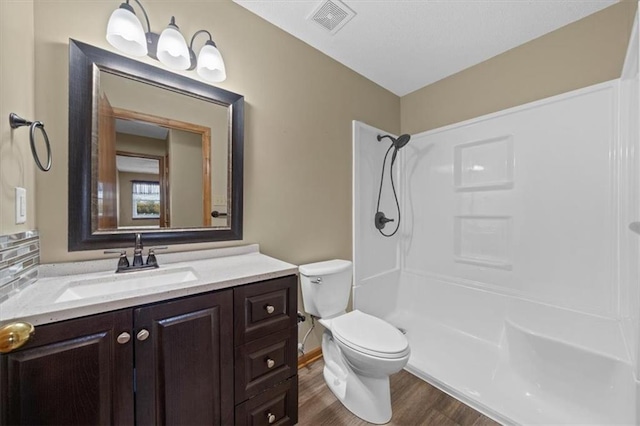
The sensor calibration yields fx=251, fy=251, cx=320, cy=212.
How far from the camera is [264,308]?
1.10 meters

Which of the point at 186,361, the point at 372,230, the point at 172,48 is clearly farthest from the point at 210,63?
the point at 372,230

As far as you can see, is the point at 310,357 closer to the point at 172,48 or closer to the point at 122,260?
the point at 122,260

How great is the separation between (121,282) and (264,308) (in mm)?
595

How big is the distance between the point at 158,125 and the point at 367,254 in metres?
1.82

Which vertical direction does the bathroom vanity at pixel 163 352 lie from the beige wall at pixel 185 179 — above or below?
below

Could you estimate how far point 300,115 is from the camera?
1.83 m

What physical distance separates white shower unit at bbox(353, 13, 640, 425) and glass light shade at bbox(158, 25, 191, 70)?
138 centimetres

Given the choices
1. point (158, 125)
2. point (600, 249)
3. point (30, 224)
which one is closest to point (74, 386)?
point (30, 224)

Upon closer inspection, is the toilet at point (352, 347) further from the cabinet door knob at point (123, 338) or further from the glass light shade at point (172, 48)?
the glass light shade at point (172, 48)

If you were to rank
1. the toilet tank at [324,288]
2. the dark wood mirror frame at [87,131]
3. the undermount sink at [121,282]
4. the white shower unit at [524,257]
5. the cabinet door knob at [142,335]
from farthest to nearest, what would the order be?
the toilet tank at [324,288]
the white shower unit at [524,257]
the dark wood mirror frame at [87,131]
the undermount sink at [121,282]
the cabinet door knob at [142,335]

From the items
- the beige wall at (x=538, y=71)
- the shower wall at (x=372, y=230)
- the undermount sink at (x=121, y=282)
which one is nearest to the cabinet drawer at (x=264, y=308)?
A: the undermount sink at (x=121, y=282)

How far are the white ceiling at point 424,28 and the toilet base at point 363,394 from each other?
7.08 ft

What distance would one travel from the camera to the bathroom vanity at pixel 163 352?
69 cm

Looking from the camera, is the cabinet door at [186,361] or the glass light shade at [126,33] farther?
the glass light shade at [126,33]
